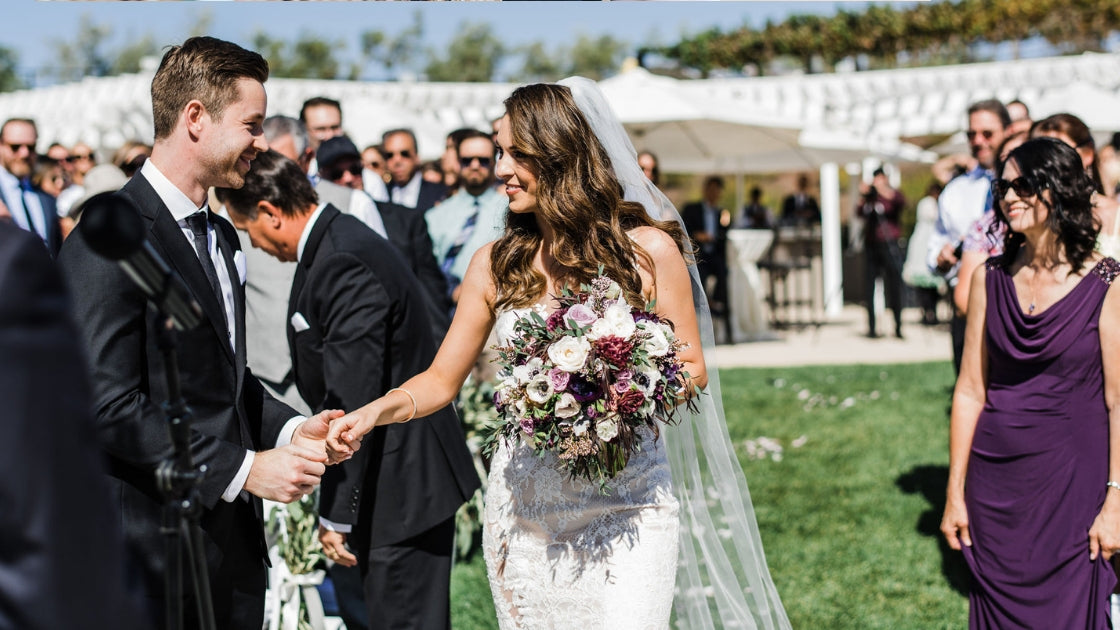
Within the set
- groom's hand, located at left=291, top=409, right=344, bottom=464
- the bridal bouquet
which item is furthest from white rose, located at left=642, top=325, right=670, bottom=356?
groom's hand, located at left=291, top=409, right=344, bottom=464

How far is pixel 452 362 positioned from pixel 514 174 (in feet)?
2.14

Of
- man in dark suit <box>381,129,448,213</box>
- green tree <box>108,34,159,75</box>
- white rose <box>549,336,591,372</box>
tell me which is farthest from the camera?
green tree <box>108,34,159,75</box>

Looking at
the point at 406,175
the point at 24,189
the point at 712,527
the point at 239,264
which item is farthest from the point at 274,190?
the point at 406,175

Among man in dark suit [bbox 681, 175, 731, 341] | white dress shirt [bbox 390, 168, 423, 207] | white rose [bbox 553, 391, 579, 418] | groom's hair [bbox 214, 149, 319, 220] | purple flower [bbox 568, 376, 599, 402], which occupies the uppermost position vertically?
groom's hair [bbox 214, 149, 319, 220]

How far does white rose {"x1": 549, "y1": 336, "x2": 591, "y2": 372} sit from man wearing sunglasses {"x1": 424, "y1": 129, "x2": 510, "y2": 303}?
4.69 metres

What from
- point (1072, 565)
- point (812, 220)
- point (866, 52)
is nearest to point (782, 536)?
point (1072, 565)

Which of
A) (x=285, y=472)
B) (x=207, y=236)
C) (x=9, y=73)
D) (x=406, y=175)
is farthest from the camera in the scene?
(x=9, y=73)

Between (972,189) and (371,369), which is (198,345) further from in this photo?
(972,189)

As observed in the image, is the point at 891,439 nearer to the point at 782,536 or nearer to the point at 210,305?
the point at 782,536

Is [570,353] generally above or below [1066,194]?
below

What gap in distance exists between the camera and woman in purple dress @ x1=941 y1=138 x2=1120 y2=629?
13.7 ft

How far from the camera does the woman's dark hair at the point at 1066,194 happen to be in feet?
13.8

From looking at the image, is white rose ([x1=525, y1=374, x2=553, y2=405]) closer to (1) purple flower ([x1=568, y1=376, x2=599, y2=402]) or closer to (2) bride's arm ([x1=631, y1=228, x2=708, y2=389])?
(1) purple flower ([x1=568, y1=376, x2=599, y2=402])

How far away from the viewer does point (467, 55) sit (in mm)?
89438
